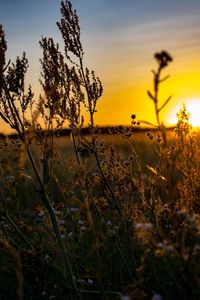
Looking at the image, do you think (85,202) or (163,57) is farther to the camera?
(85,202)

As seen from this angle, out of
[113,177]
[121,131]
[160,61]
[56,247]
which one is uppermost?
[160,61]

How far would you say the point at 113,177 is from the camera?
5.00m

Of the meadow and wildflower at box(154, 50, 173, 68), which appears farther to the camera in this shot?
the meadow

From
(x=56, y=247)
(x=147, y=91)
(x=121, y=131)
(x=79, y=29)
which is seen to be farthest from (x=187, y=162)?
(x=79, y=29)

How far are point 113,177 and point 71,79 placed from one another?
1.19m

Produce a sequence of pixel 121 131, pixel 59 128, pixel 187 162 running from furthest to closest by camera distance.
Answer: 1. pixel 121 131
2. pixel 59 128
3. pixel 187 162

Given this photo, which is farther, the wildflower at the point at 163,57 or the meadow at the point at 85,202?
the meadow at the point at 85,202

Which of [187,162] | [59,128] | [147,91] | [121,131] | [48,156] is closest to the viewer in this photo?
[147,91]

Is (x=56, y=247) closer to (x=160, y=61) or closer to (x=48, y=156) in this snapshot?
(x=48, y=156)

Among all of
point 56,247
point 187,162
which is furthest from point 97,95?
point 187,162

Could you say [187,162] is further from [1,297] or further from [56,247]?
[1,297]

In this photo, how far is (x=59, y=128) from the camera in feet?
16.3

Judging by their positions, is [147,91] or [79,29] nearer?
[147,91]

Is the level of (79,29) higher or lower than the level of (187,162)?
higher
